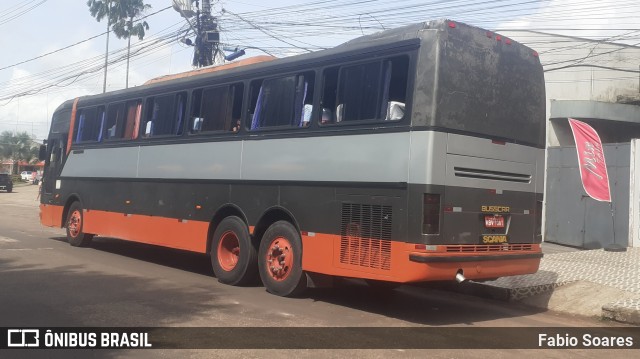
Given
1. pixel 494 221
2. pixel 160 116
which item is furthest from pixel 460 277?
pixel 160 116

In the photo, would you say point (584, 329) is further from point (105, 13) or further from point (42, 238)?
point (105, 13)

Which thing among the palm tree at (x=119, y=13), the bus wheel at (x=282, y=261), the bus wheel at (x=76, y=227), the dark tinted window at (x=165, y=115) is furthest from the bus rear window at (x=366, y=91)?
the palm tree at (x=119, y=13)

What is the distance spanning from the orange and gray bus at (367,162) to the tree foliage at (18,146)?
84624mm

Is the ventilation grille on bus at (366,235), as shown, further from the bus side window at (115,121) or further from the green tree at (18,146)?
the green tree at (18,146)

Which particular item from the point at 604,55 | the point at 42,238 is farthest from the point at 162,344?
the point at 604,55

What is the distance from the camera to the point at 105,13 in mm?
37344

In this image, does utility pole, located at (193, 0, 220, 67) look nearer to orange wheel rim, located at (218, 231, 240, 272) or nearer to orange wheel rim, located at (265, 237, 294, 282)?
orange wheel rim, located at (218, 231, 240, 272)

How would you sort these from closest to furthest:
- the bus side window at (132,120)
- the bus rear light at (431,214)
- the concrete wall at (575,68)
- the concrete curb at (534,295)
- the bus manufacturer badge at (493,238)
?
the bus rear light at (431,214)
the bus manufacturer badge at (493,238)
the concrete curb at (534,295)
the bus side window at (132,120)
the concrete wall at (575,68)

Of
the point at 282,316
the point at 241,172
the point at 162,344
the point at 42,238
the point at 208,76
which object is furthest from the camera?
the point at 42,238

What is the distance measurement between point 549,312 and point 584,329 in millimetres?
1279

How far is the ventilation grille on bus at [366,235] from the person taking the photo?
7.46 metres

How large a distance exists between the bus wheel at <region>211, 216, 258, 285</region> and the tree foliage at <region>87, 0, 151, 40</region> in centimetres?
3017

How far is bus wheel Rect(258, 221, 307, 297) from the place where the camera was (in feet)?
28.2
